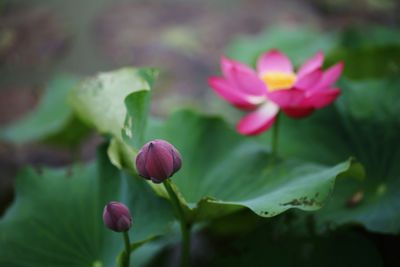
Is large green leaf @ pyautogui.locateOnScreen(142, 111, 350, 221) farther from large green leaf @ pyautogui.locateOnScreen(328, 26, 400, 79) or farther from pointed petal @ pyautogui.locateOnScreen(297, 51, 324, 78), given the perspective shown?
large green leaf @ pyautogui.locateOnScreen(328, 26, 400, 79)

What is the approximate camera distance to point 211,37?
168cm

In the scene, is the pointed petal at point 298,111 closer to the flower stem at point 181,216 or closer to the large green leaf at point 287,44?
the flower stem at point 181,216

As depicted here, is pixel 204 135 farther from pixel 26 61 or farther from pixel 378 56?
pixel 26 61

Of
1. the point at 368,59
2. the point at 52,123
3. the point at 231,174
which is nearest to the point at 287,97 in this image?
the point at 231,174

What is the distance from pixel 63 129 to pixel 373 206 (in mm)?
643

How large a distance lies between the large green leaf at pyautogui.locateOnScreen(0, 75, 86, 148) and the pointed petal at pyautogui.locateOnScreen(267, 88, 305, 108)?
1.67 feet

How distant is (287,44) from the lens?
1418 mm

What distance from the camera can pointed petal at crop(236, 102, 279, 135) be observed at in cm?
74

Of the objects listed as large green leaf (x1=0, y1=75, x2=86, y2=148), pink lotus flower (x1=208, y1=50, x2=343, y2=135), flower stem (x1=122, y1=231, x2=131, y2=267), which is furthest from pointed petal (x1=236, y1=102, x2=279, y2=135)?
large green leaf (x1=0, y1=75, x2=86, y2=148)

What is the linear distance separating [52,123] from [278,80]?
1.97 feet

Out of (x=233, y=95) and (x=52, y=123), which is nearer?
(x=233, y=95)

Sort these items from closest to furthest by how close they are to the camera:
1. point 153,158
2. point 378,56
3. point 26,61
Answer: point 153,158
point 378,56
point 26,61

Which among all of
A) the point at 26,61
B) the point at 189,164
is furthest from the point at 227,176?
the point at 26,61

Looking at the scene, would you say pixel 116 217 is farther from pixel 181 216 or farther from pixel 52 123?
pixel 52 123
